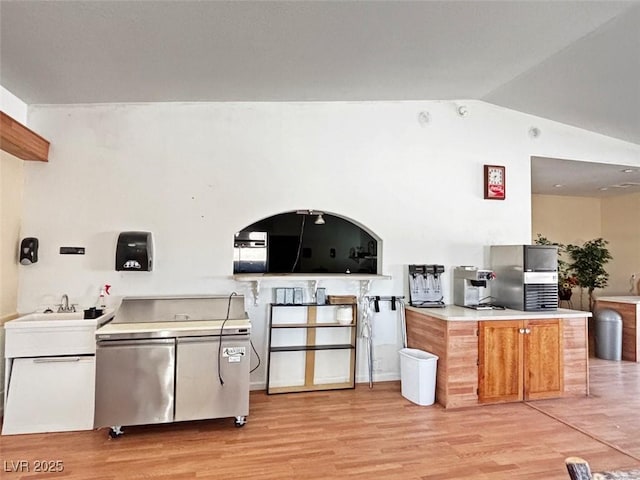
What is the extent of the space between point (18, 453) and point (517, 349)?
4.09 meters

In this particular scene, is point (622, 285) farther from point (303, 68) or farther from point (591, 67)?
point (303, 68)

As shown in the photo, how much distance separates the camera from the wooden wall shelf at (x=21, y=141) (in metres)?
2.99

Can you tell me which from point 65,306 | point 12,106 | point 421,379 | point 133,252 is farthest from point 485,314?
point 12,106

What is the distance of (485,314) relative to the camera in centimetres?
377

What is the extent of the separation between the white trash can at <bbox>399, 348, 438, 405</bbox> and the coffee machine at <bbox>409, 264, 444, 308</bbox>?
70 centimetres

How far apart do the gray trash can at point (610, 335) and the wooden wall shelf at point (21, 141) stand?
6891 millimetres

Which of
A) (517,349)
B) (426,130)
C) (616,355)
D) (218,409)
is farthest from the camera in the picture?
(616,355)

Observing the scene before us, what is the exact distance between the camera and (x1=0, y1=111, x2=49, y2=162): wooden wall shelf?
2990mm

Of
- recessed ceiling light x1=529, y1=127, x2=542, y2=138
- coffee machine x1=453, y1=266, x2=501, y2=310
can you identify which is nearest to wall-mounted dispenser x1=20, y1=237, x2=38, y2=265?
coffee machine x1=453, y1=266, x2=501, y2=310

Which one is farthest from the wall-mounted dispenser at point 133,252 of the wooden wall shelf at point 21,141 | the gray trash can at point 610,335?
the gray trash can at point 610,335

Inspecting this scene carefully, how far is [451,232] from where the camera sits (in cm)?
454

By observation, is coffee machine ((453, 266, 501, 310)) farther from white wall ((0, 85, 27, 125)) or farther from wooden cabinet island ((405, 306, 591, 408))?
white wall ((0, 85, 27, 125))

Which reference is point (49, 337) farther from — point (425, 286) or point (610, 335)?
point (610, 335)

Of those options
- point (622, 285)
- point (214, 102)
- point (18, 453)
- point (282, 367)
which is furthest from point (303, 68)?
point (622, 285)
